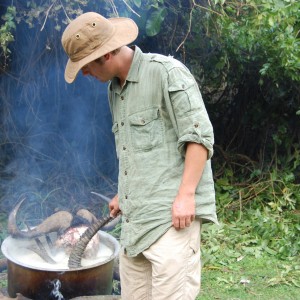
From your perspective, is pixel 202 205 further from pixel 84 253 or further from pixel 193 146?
pixel 84 253

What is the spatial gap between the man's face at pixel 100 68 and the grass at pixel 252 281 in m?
2.69

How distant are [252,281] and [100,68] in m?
3.15

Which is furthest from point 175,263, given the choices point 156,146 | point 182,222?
point 156,146

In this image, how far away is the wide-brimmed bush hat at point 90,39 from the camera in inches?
108

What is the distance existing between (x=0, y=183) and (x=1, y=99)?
99cm

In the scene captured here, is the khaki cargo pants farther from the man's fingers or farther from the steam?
the steam

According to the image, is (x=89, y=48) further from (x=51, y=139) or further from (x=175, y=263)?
(x=51, y=139)

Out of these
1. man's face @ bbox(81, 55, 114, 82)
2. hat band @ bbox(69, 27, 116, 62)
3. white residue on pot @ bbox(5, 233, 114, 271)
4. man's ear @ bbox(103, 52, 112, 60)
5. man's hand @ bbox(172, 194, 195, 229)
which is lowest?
white residue on pot @ bbox(5, 233, 114, 271)

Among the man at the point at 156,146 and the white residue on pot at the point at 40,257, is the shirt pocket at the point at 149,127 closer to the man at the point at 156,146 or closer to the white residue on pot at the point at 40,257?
the man at the point at 156,146

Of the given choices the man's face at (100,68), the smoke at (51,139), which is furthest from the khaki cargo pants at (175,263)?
the smoke at (51,139)

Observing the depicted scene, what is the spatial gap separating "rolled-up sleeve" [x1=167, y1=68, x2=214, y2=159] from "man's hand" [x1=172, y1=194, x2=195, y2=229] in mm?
258

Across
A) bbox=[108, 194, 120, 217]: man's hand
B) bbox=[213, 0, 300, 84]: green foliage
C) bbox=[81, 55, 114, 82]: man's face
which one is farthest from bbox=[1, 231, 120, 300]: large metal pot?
bbox=[213, 0, 300, 84]: green foliage

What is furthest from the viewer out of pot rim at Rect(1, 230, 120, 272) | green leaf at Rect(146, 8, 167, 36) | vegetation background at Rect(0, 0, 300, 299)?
green leaf at Rect(146, 8, 167, 36)

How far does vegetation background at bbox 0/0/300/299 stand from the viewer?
5.45 m
